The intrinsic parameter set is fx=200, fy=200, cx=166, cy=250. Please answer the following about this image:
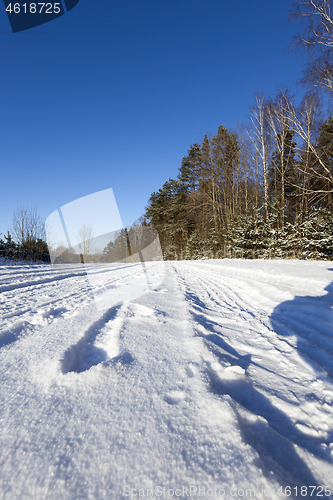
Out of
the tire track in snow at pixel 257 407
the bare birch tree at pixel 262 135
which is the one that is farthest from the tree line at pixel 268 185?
the tire track in snow at pixel 257 407

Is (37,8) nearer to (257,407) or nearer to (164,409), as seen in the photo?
(164,409)

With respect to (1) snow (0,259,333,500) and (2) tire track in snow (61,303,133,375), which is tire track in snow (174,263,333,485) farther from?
(2) tire track in snow (61,303,133,375)

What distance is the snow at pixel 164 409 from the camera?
1.91ft

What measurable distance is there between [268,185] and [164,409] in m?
15.4

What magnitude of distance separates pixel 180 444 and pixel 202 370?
446mm

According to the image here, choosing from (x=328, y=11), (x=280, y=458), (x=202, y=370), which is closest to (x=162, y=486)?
(x=280, y=458)

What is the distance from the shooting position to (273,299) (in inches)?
104

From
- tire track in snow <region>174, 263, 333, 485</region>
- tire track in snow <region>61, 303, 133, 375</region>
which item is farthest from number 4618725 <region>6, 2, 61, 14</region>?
tire track in snow <region>174, 263, 333, 485</region>

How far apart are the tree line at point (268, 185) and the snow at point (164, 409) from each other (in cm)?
705

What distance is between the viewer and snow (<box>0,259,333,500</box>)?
58cm

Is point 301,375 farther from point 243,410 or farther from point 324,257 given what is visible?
point 324,257

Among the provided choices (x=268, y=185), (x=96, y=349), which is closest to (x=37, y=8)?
(x=96, y=349)

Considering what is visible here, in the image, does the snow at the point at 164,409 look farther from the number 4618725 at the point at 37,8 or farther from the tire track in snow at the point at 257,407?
the number 4618725 at the point at 37,8

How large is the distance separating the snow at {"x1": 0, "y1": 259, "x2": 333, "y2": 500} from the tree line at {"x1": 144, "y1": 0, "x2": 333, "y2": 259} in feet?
23.1
